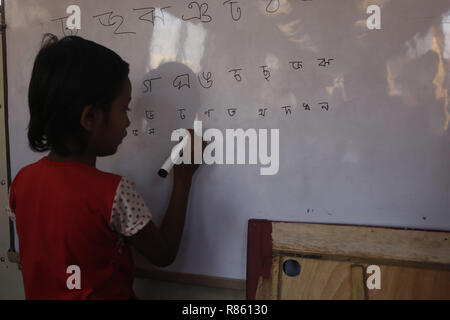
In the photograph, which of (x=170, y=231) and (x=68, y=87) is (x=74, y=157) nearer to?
(x=68, y=87)

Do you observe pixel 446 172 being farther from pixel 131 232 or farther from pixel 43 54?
pixel 43 54

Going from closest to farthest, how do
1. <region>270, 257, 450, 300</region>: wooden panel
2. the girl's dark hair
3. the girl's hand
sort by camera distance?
the girl's dark hair < <region>270, 257, 450, 300</region>: wooden panel < the girl's hand

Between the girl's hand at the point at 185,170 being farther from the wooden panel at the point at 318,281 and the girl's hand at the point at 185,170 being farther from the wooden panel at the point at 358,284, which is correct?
the wooden panel at the point at 358,284

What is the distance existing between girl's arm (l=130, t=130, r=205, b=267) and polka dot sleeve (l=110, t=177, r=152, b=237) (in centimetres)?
2

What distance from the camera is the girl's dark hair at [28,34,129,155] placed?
0.52m

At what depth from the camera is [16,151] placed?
94 centimetres

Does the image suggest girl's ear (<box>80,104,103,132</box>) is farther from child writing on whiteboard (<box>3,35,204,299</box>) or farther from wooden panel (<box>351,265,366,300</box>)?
wooden panel (<box>351,265,366,300</box>)

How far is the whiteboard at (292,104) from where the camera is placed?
25.5 inches

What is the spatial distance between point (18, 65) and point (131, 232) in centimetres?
68

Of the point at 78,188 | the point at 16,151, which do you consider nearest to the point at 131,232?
the point at 78,188

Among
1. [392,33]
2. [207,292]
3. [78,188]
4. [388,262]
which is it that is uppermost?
[392,33]

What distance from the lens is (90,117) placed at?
1.82 ft

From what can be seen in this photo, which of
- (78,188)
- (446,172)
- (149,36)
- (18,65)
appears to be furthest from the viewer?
(18,65)

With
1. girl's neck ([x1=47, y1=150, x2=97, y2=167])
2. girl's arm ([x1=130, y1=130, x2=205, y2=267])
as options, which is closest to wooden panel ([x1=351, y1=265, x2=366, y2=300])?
girl's arm ([x1=130, y1=130, x2=205, y2=267])
